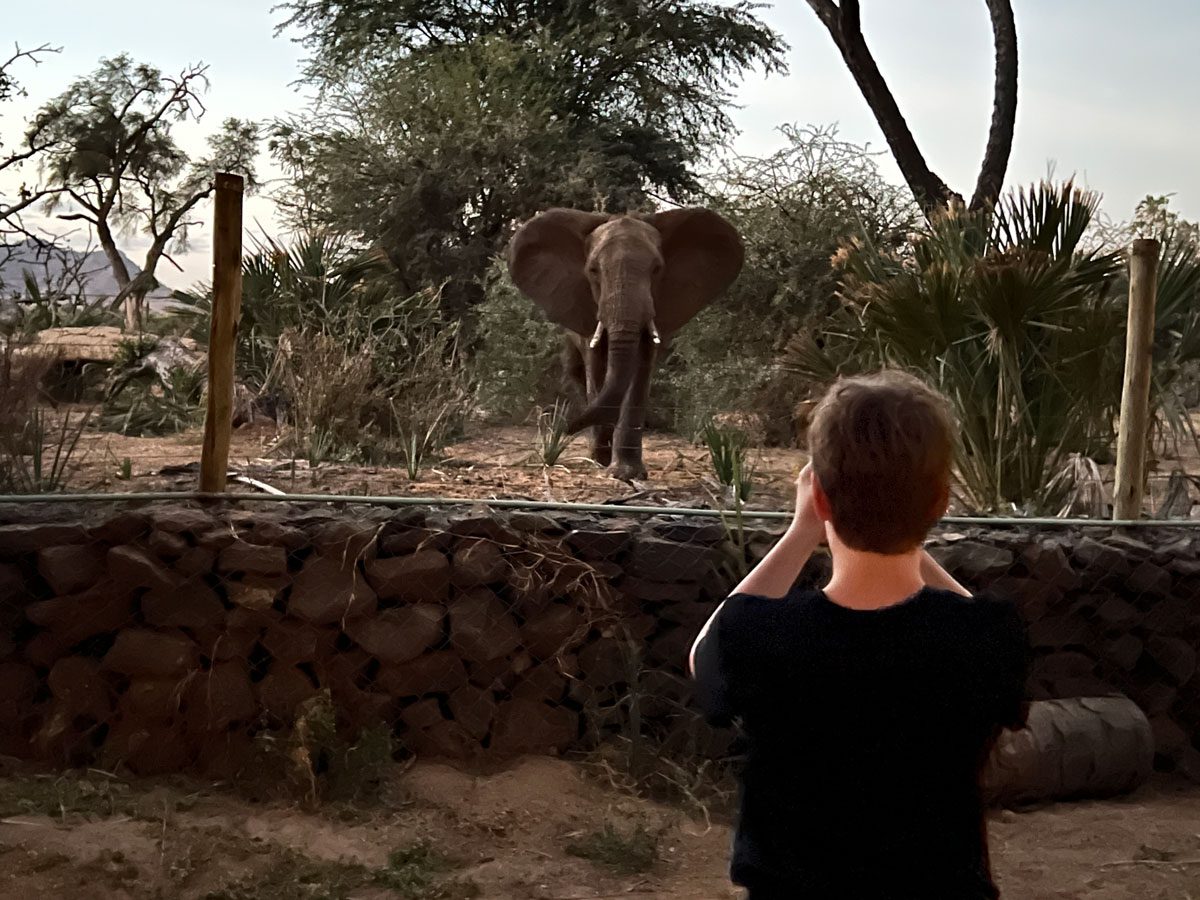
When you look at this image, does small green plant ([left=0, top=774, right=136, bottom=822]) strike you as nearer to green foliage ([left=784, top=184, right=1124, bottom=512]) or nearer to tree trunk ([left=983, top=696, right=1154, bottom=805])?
tree trunk ([left=983, top=696, right=1154, bottom=805])

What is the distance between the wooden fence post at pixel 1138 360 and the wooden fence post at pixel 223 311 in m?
3.50

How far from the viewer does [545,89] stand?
1877cm

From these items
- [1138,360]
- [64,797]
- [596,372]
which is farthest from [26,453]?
[1138,360]

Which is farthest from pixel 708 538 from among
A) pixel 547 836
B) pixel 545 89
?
pixel 545 89

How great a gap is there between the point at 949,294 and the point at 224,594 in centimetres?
374

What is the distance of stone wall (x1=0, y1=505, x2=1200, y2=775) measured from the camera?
456cm

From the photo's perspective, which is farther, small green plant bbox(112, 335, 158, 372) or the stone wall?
small green plant bbox(112, 335, 158, 372)

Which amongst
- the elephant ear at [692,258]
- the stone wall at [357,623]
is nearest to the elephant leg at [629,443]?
the elephant ear at [692,258]

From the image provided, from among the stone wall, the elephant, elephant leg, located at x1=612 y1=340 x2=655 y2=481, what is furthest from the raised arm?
the elephant

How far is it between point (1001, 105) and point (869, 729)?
14.5 metres

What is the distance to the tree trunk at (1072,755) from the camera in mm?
4668

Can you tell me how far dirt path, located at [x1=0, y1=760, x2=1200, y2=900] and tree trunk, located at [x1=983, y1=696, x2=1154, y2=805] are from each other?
0.34 ft

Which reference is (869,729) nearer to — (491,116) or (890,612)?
(890,612)

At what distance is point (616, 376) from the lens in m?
8.17
